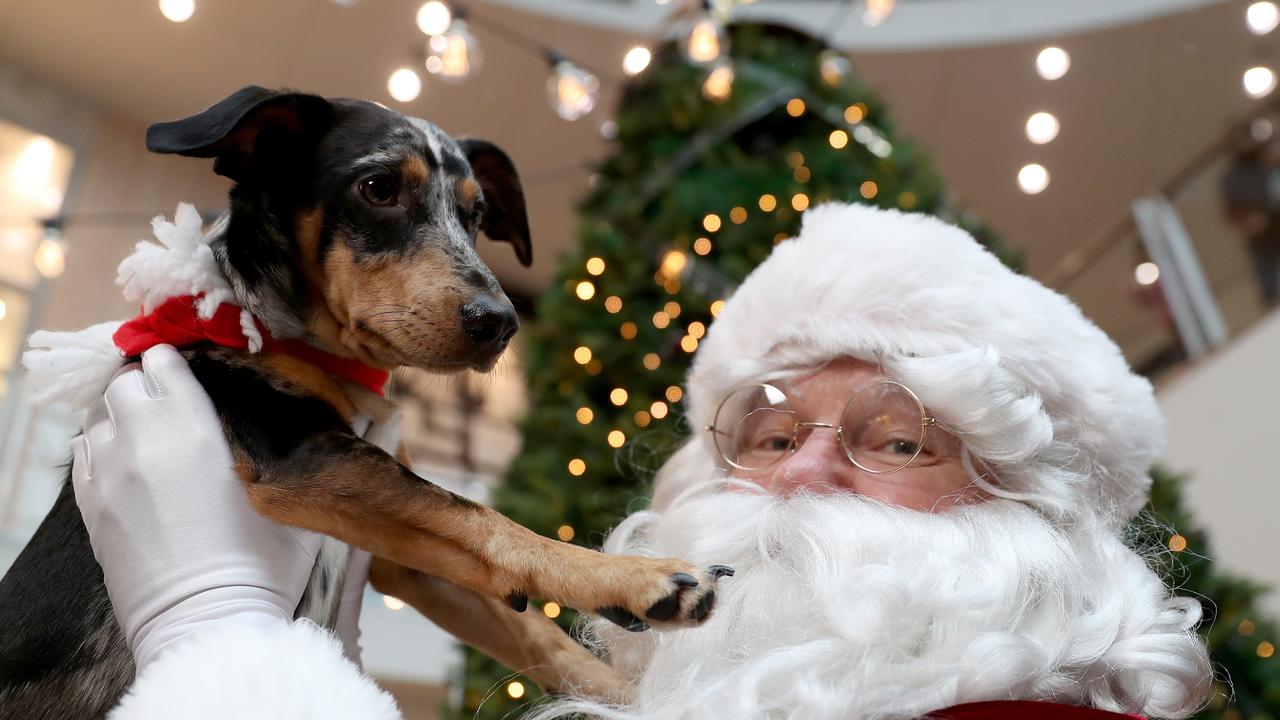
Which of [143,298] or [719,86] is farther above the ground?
[719,86]

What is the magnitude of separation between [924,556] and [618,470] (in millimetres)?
1134

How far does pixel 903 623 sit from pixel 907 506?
27 cm

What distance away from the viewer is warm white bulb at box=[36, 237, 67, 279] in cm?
365

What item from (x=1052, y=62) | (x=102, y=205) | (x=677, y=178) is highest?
(x=1052, y=62)

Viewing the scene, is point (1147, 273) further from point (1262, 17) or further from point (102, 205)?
point (102, 205)

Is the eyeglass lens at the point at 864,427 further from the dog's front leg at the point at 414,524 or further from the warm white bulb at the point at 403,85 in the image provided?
the warm white bulb at the point at 403,85

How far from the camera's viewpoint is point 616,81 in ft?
15.8

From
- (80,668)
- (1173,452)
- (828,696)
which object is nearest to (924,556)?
(828,696)

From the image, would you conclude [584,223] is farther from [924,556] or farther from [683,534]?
[924,556]

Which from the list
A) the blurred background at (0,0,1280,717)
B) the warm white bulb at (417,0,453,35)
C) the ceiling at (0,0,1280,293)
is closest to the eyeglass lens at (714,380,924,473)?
the blurred background at (0,0,1280,717)

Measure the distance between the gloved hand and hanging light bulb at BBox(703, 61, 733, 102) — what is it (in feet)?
7.05

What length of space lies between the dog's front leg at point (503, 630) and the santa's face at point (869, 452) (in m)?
0.39

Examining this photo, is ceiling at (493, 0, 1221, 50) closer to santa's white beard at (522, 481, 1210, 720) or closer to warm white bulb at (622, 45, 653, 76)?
warm white bulb at (622, 45, 653, 76)

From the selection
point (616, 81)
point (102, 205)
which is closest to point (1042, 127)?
point (616, 81)
